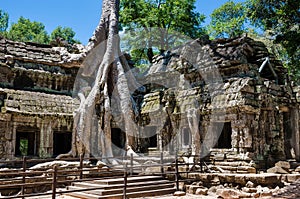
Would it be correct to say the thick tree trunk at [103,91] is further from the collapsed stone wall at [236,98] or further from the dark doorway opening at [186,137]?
the dark doorway opening at [186,137]

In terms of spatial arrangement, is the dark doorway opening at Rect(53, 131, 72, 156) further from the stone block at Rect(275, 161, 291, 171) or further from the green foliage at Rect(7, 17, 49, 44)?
the green foliage at Rect(7, 17, 49, 44)

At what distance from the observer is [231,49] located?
47.9 ft

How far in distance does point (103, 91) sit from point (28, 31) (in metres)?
22.4

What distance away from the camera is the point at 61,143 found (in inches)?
768

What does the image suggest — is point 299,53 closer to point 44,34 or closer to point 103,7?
point 103,7

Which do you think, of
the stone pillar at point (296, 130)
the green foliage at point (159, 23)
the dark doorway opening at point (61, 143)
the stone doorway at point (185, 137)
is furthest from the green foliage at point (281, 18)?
the green foliage at point (159, 23)

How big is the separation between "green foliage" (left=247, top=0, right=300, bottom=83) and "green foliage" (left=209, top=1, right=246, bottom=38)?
13484 millimetres

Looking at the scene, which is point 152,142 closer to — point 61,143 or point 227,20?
point 61,143

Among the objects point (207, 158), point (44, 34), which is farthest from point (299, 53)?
point (44, 34)

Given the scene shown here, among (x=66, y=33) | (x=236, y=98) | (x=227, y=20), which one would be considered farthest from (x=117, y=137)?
(x=66, y=33)

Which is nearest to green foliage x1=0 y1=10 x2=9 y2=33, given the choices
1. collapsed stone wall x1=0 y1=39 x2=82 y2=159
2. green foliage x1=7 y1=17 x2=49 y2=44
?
green foliage x1=7 y1=17 x2=49 y2=44

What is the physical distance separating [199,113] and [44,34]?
24.3 metres

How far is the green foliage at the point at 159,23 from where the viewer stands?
26766 millimetres

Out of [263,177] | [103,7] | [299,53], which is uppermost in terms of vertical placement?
[103,7]
